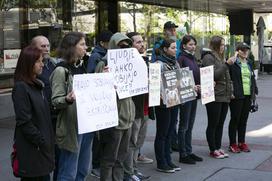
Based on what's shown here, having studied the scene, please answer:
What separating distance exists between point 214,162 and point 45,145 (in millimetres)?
3883

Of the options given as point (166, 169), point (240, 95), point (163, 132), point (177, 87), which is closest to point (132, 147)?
point (163, 132)

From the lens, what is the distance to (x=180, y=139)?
737cm

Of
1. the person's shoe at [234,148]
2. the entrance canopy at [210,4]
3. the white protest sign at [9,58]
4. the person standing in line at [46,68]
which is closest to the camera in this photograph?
the person standing in line at [46,68]

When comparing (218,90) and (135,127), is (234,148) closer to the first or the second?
(218,90)

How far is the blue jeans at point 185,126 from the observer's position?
732 cm

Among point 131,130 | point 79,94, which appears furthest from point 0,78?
point 79,94

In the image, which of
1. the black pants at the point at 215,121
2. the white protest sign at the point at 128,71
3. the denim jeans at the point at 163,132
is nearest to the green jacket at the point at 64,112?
the white protest sign at the point at 128,71

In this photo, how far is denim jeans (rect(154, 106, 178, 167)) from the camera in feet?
21.9

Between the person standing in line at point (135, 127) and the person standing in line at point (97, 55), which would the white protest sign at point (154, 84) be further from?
the person standing in line at point (97, 55)

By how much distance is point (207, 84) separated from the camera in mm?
7570

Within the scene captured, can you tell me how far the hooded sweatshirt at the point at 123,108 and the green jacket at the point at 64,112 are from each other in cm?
67

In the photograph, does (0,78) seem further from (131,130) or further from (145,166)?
(131,130)

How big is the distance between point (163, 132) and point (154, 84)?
688mm

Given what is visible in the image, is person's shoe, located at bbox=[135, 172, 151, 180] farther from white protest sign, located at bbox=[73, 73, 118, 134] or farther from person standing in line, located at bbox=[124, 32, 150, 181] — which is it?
white protest sign, located at bbox=[73, 73, 118, 134]
